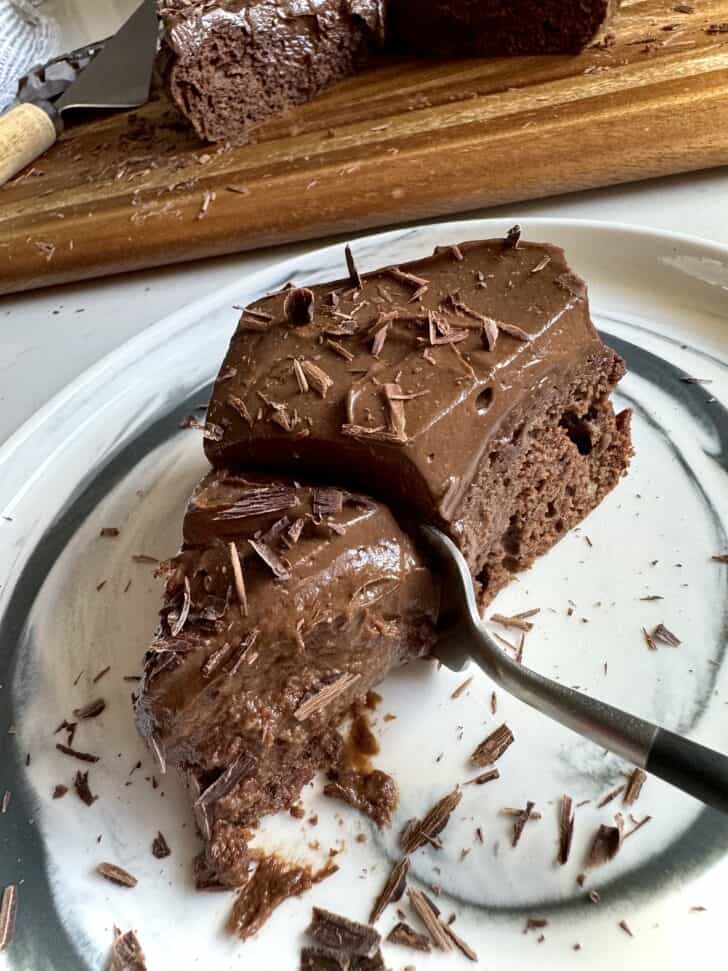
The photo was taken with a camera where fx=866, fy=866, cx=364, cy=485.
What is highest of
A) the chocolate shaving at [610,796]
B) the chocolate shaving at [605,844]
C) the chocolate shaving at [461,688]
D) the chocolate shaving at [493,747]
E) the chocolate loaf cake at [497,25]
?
the chocolate loaf cake at [497,25]

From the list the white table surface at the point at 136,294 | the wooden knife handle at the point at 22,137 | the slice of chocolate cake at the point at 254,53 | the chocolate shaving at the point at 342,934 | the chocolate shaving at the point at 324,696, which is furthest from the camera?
the wooden knife handle at the point at 22,137

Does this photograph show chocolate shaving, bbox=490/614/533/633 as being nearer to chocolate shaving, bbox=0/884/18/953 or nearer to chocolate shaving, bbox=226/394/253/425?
chocolate shaving, bbox=226/394/253/425

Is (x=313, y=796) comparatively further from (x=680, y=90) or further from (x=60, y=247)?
(x=680, y=90)

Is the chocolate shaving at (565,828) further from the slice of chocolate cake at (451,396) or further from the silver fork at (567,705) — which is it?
the slice of chocolate cake at (451,396)

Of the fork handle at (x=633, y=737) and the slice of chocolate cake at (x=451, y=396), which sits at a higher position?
the slice of chocolate cake at (x=451, y=396)

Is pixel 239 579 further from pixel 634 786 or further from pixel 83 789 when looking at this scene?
pixel 634 786

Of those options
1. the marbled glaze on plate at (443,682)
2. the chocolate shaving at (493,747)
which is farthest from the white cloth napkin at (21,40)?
the chocolate shaving at (493,747)

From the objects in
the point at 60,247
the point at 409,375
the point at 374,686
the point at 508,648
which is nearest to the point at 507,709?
the point at 508,648

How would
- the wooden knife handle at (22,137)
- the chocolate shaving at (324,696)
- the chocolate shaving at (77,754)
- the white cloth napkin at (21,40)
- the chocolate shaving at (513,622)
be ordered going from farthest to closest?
the white cloth napkin at (21,40), the wooden knife handle at (22,137), the chocolate shaving at (513,622), the chocolate shaving at (77,754), the chocolate shaving at (324,696)

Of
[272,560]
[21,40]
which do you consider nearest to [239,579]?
[272,560]
